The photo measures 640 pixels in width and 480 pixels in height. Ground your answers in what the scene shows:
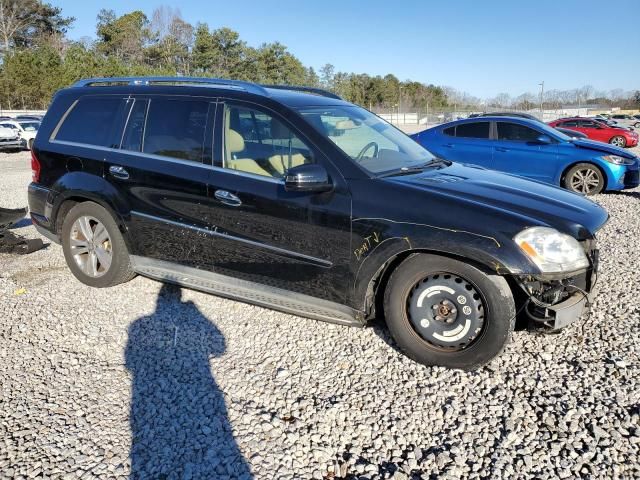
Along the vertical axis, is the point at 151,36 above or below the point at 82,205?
above

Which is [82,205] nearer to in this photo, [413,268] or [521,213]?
[413,268]

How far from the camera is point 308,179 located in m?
3.28

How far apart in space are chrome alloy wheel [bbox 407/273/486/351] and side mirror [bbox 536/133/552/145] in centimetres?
774

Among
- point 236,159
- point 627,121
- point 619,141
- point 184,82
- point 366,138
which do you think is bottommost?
point 619,141

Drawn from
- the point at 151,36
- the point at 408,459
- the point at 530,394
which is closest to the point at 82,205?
the point at 408,459

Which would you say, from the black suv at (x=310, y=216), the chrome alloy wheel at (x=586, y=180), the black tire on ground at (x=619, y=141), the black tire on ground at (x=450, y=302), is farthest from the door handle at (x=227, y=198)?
the black tire on ground at (x=619, y=141)

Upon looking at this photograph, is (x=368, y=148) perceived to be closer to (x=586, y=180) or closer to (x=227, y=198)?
(x=227, y=198)

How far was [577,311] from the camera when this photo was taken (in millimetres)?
3186

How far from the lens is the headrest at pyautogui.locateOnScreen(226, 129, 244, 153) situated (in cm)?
385

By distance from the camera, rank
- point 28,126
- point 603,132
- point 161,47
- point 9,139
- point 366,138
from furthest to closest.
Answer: point 161,47 → point 603,132 → point 28,126 → point 9,139 → point 366,138

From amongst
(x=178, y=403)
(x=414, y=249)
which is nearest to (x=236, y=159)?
(x=414, y=249)

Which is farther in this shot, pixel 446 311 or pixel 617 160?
pixel 617 160

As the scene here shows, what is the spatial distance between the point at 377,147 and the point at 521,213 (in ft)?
4.32

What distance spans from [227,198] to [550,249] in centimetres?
221
